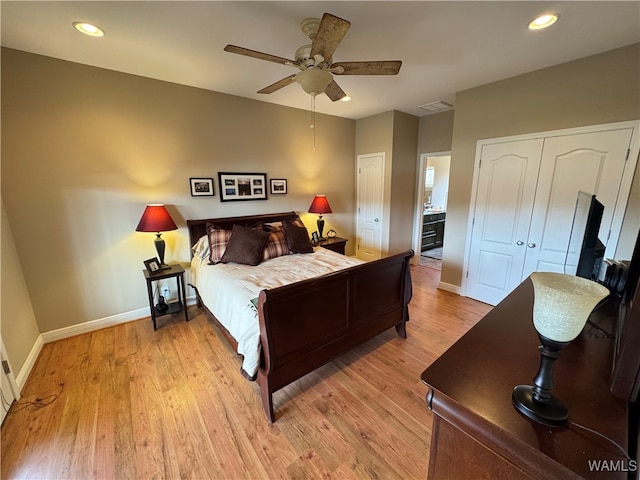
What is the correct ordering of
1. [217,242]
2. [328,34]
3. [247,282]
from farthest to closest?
[217,242] → [247,282] → [328,34]

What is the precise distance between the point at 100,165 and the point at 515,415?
363cm

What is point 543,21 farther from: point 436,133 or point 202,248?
point 202,248

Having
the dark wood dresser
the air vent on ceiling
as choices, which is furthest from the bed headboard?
the dark wood dresser

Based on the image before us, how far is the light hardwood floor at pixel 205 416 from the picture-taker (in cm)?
150

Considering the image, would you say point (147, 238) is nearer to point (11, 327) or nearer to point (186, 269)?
point (186, 269)

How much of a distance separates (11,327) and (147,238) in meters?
1.28

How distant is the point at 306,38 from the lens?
2.11m

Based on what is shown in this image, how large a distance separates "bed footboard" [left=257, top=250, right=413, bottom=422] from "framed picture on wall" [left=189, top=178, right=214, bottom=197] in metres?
2.21

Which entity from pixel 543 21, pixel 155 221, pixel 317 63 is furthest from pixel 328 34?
pixel 155 221

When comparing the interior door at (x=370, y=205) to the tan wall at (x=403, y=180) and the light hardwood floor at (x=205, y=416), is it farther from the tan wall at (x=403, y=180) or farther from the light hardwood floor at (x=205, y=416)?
the light hardwood floor at (x=205, y=416)

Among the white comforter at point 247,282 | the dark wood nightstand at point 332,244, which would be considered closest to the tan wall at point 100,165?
the white comforter at point 247,282

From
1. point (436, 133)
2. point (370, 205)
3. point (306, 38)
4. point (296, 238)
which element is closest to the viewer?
point (306, 38)

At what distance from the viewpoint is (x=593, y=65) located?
2389 mm

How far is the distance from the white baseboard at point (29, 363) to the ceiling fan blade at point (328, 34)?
3.31 meters
